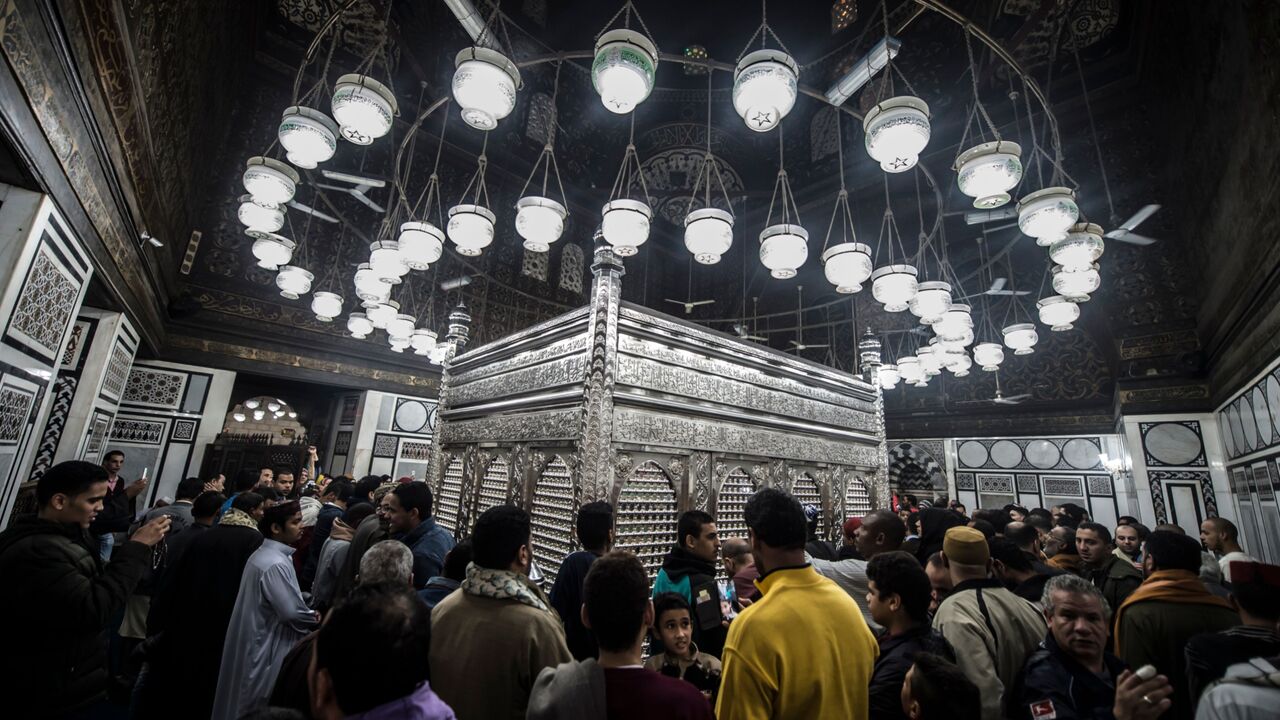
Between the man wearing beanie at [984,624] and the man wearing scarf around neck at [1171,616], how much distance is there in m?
0.60

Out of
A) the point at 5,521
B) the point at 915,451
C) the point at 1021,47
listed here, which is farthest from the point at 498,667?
the point at 915,451

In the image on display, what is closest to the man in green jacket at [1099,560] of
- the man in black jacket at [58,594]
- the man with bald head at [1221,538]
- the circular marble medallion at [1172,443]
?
the man with bald head at [1221,538]

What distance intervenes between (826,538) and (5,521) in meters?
5.82

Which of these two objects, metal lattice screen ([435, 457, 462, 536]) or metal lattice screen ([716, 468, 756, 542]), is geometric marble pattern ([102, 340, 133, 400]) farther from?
metal lattice screen ([716, 468, 756, 542])

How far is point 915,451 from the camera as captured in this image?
1027cm

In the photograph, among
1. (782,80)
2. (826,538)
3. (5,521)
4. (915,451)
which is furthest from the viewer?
(915,451)

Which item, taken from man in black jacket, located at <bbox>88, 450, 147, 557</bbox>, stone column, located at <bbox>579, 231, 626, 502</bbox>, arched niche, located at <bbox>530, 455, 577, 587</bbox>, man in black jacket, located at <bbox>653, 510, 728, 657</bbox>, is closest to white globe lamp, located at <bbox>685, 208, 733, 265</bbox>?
stone column, located at <bbox>579, 231, 626, 502</bbox>

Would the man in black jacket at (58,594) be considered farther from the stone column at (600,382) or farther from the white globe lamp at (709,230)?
the white globe lamp at (709,230)

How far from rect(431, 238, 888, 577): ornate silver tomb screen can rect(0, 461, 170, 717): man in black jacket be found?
201 cm

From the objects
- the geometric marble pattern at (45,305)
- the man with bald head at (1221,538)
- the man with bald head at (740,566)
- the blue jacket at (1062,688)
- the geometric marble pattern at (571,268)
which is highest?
the geometric marble pattern at (571,268)

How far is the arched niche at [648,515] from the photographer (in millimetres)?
3172

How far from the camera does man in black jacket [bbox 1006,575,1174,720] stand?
1368mm

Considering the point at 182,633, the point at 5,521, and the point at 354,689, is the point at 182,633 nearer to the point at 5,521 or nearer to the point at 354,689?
the point at 5,521

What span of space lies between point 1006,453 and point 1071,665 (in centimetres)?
967
